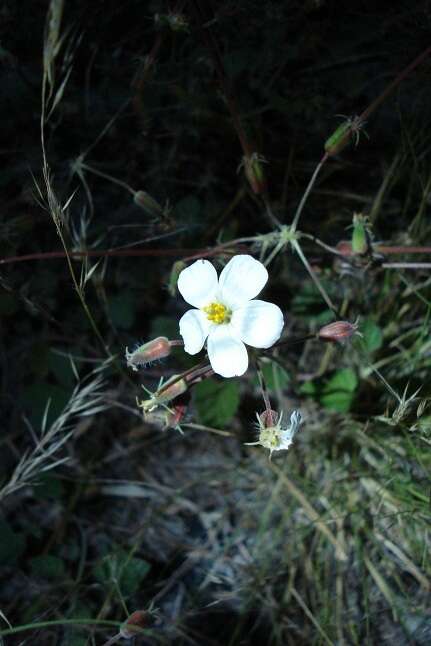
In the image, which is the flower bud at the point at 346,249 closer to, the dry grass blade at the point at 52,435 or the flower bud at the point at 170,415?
the flower bud at the point at 170,415

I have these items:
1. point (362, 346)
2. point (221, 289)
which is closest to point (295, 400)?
point (362, 346)

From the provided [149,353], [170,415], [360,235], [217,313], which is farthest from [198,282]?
[360,235]

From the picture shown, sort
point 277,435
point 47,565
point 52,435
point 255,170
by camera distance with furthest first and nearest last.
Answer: point 47,565
point 52,435
point 255,170
point 277,435

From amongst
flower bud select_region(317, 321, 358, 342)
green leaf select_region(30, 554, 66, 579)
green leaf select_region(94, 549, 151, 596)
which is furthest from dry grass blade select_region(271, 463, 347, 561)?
green leaf select_region(30, 554, 66, 579)

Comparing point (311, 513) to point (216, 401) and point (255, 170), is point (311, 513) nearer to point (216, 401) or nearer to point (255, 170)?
point (216, 401)

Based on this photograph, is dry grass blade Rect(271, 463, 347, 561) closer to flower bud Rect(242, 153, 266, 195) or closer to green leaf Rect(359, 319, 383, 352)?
green leaf Rect(359, 319, 383, 352)

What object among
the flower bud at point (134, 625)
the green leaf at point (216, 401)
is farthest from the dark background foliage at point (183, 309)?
the flower bud at point (134, 625)
